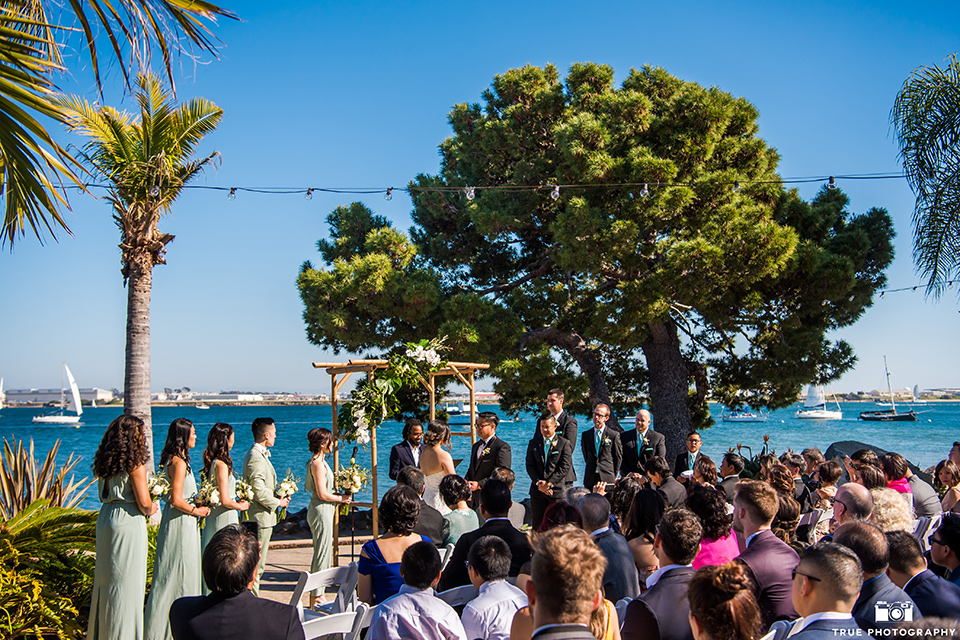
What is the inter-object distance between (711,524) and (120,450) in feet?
12.4

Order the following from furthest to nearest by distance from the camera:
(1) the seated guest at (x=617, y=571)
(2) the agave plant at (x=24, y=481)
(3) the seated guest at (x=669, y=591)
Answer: (2) the agave plant at (x=24, y=481), (1) the seated guest at (x=617, y=571), (3) the seated guest at (x=669, y=591)

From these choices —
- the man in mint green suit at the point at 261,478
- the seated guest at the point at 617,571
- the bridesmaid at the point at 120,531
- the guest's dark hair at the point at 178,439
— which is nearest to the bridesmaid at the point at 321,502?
the man in mint green suit at the point at 261,478

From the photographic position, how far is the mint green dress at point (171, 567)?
4.96 m

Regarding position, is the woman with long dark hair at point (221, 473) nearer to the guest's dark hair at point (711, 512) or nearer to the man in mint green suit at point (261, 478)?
the man in mint green suit at point (261, 478)

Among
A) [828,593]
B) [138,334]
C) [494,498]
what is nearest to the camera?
[828,593]

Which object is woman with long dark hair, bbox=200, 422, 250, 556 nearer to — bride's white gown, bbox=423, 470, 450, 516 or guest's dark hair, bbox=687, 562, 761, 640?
bride's white gown, bbox=423, 470, 450, 516

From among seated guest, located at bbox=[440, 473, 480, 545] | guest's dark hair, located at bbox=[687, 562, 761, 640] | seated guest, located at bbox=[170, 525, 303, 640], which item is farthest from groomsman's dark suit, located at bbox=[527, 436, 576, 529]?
guest's dark hair, located at bbox=[687, 562, 761, 640]

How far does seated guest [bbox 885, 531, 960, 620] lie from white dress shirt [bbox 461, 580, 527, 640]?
177 centimetres

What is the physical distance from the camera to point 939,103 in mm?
9727

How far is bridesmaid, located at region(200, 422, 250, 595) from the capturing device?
5.35m

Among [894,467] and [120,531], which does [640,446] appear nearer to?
[894,467]

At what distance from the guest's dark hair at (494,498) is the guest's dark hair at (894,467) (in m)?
3.30

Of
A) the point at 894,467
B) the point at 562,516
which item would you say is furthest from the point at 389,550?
the point at 894,467

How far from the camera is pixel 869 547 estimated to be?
2979 millimetres
